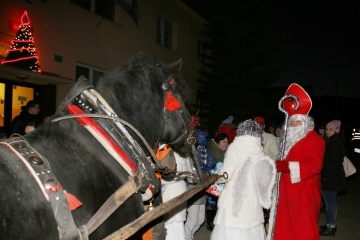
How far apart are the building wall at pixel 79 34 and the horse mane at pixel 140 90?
5.56 metres

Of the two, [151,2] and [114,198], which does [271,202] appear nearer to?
[114,198]

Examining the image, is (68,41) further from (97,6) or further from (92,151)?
(92,151)

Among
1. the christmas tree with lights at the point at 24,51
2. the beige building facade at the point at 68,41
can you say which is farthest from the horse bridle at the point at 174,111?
the christmas tree with lights at the point at 24,51

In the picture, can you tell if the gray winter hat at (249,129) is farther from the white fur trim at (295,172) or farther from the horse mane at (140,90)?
the horse mane at (140,90)

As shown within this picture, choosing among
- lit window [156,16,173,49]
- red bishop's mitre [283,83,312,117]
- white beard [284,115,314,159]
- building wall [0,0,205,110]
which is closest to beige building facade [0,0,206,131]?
building wall [0,0,205,110]

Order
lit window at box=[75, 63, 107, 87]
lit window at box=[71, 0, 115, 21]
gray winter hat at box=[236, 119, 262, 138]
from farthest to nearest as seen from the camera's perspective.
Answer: lit window at box=[71, 0, 115, 21] → lit window at box=[75, 63, 107, 87] → gray winter hat at box=[236, 119, 262, 138]

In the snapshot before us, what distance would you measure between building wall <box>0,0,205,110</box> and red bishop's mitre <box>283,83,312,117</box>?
5.13m

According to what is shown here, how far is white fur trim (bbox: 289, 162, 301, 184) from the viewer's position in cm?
382

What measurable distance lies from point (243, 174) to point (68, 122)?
2.58 metres

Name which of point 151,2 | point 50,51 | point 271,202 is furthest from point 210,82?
point 271,202

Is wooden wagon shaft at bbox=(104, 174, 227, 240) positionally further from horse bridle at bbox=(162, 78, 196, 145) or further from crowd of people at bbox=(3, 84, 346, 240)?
crowd of people at bbox=(3, 84, 346, 240)

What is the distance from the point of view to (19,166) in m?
1.59

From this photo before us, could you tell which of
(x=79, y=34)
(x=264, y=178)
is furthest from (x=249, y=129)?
(x=79, y=34)

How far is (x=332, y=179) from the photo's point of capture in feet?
19.2
